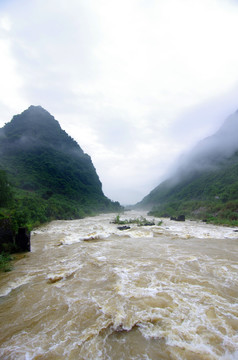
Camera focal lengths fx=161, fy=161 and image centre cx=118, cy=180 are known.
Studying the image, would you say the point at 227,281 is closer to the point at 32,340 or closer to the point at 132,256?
the point at 132,256

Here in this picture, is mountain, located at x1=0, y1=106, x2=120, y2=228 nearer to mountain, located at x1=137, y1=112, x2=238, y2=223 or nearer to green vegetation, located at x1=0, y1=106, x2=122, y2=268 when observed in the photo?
green vegetation, located at x1=0, y1=106, x2=122, y2=268

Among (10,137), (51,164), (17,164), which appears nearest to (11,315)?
(17,164)

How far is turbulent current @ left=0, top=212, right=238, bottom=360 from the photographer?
10.5 ft

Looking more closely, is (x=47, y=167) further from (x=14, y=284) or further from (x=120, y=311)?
(x=120, y=311)

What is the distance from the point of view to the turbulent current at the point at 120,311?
3199 mm

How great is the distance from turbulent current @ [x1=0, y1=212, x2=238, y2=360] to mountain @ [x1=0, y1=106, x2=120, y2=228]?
96.9 ft

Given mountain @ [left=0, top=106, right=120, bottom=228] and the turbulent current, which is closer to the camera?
the turbulent current

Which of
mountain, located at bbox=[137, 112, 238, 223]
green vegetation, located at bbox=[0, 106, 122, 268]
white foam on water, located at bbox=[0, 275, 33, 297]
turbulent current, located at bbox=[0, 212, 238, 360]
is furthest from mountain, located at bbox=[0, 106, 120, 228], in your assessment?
mountain, located at bbox=[137, 112, 238, 223]

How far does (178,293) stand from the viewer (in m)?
5.23

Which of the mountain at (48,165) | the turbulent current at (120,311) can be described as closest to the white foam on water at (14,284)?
the turbulent current at (120,311)

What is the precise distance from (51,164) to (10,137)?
24.7m

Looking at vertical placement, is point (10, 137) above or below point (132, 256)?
above

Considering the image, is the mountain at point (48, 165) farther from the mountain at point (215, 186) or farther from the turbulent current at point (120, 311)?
the mountain at point (215, 186)

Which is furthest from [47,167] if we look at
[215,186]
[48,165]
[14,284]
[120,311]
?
[120,311]
